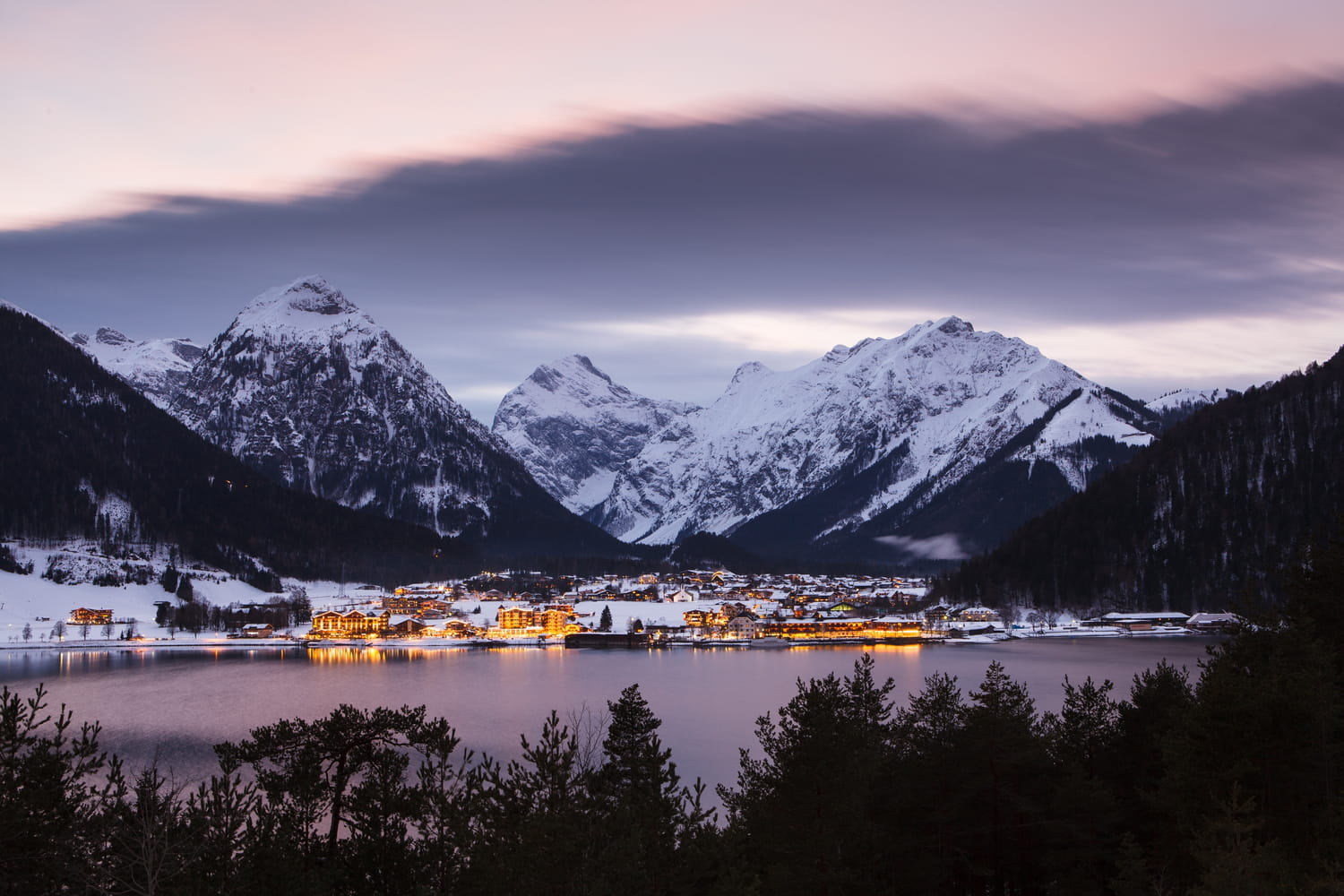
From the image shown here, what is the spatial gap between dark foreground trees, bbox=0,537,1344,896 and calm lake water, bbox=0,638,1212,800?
2144 centimetres

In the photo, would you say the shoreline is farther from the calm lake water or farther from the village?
the calm lake water

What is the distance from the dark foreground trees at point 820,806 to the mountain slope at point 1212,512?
143522mm

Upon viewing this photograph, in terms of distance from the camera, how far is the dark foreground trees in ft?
68.5

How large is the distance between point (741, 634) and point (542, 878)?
6509 inches

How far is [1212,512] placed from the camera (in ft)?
591

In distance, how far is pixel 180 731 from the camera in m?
70.4

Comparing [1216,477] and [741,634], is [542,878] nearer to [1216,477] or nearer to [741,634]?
[741,634]

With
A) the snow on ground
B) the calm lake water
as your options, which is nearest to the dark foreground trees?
the calm lake water

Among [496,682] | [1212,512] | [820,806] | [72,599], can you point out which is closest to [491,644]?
[72,599]

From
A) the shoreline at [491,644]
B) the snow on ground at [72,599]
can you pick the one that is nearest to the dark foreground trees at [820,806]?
the shoreline at [491,644]

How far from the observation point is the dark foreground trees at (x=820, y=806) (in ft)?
68.5

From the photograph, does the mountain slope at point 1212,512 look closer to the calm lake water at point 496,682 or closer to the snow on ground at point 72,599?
the calm lake water at point 496,682

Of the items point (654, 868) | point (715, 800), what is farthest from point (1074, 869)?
point (715, 800)

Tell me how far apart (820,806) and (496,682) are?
83.7 metres
